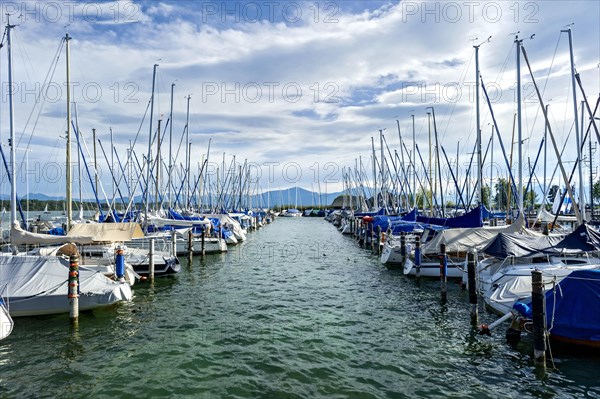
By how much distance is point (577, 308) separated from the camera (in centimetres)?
1219

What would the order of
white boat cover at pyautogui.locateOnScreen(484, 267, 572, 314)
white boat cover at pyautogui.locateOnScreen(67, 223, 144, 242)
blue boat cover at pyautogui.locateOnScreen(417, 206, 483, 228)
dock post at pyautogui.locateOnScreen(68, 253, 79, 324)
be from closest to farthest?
white boat cover at pyautogui.locateOnScreen(484, 267, 572, 314) < dock post at pyautogui.locateOnScreen(68, 253, 79, 324) < white boat cover at pyautogui.locateOnScreen(67, 223, 144, 242) < blue boat cover at pyautogui.locateOnScreen(417, 206, 483, 228)

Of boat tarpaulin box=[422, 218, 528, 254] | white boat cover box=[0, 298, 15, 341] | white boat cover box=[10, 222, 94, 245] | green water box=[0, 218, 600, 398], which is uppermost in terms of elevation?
white boat cover box=[10, 222, 94, 245]

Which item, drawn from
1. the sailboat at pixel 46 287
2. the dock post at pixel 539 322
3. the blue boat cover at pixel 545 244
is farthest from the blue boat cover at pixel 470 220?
the sailboat at pixel 46 287

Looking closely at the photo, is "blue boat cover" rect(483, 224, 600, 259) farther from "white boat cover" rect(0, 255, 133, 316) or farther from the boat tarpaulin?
"white boat cover" rect(0, 255, 133, 316)

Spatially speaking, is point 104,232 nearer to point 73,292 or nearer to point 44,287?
point 44,287

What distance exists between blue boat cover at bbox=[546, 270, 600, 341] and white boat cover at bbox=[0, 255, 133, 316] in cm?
1538

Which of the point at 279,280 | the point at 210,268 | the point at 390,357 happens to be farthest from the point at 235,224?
A: the point at 390,357

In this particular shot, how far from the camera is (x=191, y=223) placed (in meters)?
34.6

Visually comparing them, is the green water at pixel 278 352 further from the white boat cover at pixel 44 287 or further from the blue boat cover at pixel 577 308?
the blue boat cover at pixel 577 308

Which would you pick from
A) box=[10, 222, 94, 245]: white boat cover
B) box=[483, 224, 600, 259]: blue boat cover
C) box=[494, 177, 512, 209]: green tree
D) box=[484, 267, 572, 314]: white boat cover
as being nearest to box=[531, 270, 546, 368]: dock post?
box=[484, 267, 572, 314]: white boat cover

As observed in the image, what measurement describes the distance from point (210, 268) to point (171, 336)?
50.1 feet

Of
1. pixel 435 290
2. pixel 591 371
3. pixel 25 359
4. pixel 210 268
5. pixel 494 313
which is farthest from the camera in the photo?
pixel 210 268

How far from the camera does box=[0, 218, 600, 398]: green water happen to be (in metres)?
10.7

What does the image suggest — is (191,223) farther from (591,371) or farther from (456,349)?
(591,371)
